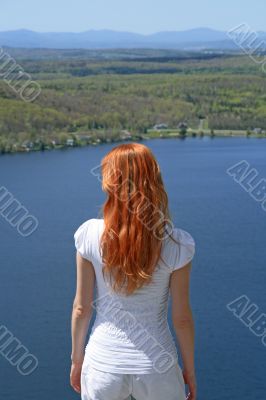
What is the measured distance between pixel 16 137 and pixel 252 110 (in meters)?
11.2

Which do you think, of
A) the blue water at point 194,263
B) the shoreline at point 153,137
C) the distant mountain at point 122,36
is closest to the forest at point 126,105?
the shoreline at point 153,137

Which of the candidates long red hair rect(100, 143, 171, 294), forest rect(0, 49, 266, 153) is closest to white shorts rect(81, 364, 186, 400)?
long red hair rect(100, 143, 171, 294)

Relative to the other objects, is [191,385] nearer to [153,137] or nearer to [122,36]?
[153,137]

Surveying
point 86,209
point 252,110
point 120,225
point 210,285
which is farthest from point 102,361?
point 252,110

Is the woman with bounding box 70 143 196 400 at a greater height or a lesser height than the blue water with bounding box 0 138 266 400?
greater

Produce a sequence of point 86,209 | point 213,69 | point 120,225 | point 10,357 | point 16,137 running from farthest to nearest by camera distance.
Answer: point 213,69
point 16,137
point 86,209
point 10,357
point 120,225

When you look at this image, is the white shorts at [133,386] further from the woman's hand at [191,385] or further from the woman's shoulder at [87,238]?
the woman's shoulder at [87,238]

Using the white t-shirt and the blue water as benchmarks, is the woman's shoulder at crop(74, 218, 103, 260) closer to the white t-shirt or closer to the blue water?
the white t-shirt

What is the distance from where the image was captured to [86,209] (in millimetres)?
17938

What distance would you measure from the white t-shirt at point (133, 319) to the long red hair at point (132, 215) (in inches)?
0.9

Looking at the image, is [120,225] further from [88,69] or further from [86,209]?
[88,69]

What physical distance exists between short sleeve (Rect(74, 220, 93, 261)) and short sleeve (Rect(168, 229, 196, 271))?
0.15 meters

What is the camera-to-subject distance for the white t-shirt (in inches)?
57.6

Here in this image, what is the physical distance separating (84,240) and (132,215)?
0.10 metres
